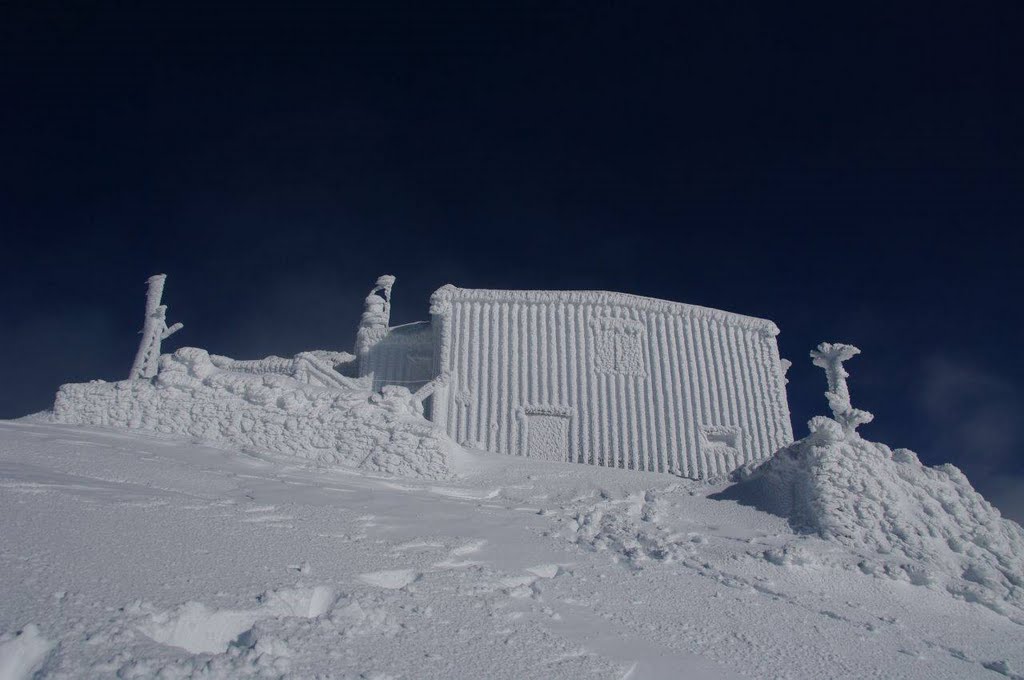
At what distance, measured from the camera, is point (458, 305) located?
1480 cm

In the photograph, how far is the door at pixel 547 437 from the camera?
527 inches

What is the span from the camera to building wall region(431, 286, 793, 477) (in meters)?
13.7

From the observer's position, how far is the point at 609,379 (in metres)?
14.5

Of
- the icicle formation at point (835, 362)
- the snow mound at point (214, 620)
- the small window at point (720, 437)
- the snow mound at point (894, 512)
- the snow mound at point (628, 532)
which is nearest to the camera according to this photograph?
the snow mound at point (214, 620)

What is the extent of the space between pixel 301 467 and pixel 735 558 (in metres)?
4.81

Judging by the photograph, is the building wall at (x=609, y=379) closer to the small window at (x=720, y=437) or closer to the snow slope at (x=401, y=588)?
the small window at (x=720, y=437)

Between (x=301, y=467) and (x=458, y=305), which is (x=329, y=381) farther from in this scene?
(x=301, y=467)

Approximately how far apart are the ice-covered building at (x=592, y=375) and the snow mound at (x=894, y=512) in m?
6.23

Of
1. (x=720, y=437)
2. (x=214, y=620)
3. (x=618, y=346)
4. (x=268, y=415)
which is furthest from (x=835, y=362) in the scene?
(x=214, y=620)

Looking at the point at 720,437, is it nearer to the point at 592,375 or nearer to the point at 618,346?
the point at 618,346

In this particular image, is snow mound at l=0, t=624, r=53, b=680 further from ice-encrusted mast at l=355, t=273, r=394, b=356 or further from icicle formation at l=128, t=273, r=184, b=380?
icicle formation at l=128, t=273, r=184, b=380

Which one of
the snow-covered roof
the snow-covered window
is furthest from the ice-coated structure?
the snow-covered roof

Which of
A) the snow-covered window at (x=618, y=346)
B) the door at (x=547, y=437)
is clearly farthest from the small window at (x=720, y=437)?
the door at (x=547, y=437)

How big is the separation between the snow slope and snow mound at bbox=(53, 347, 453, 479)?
1.04 m
